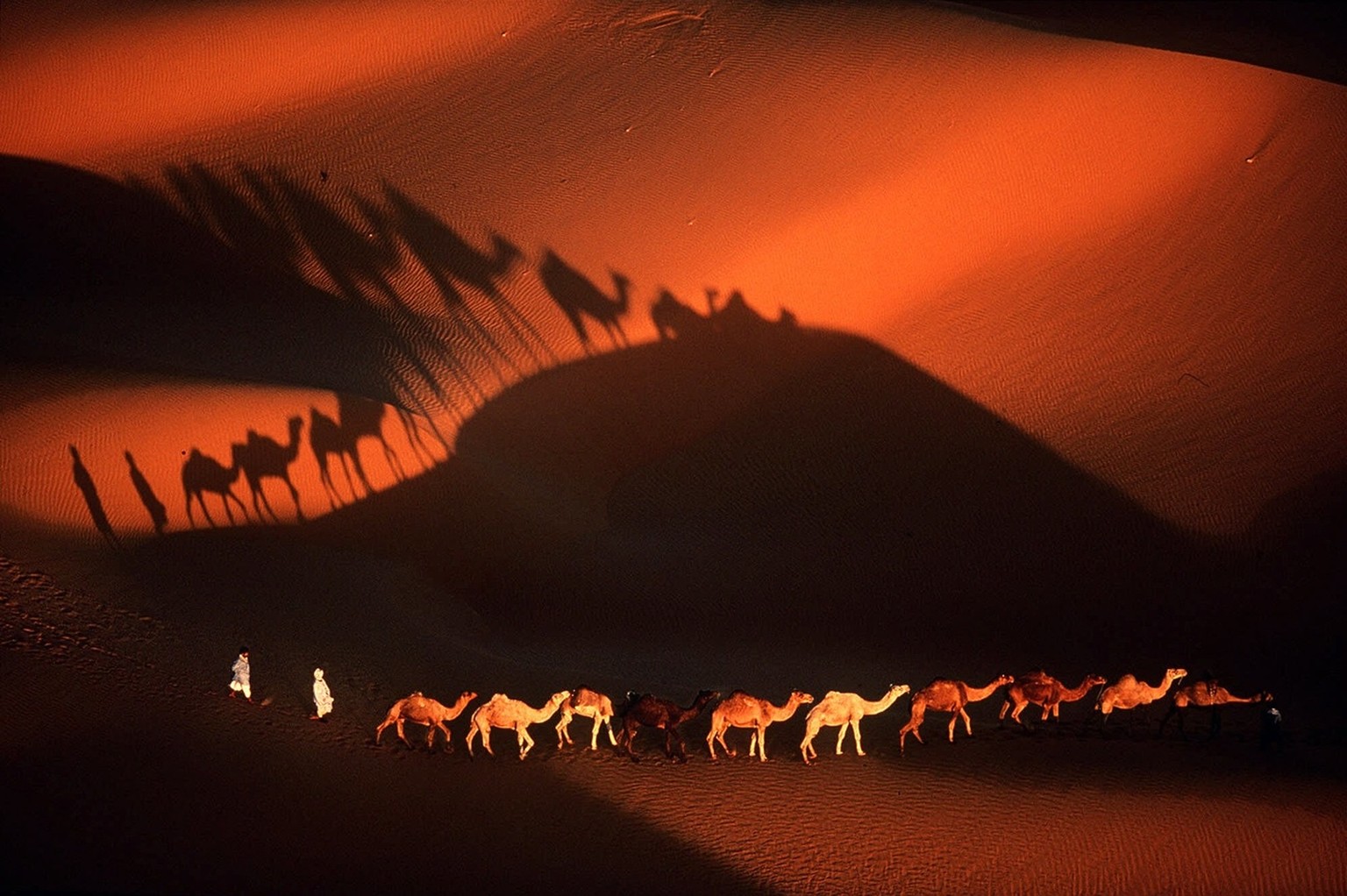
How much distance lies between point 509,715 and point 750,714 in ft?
9.45

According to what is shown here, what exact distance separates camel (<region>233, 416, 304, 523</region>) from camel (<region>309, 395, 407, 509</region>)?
15.5 inches

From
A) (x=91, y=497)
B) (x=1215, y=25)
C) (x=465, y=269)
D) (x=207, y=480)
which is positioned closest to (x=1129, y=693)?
(x=207, y=480)

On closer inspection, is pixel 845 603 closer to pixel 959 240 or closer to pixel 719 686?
pixel 719 686

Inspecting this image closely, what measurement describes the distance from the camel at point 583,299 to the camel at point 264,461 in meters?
6.51

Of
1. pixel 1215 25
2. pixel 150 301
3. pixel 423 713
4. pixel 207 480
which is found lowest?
pixel 423 713

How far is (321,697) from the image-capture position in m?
16.3

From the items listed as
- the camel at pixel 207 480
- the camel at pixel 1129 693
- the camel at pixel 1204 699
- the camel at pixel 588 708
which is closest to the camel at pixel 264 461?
the camel at pixel 207 480

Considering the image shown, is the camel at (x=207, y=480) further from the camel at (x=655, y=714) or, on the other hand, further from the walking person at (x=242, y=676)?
the camel at (x=655, y=714)

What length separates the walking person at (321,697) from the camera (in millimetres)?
16250

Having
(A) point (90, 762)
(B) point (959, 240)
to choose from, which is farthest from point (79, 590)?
(B) point (959, 240)

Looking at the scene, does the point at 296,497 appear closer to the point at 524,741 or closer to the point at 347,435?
the point at 347,435

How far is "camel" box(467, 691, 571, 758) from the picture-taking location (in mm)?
15883

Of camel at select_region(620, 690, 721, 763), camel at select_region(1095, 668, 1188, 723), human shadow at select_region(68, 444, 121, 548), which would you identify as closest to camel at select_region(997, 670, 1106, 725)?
camel at select_region(1095, 668, 1188, 723)

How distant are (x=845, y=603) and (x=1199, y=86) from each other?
1470 centimetres
